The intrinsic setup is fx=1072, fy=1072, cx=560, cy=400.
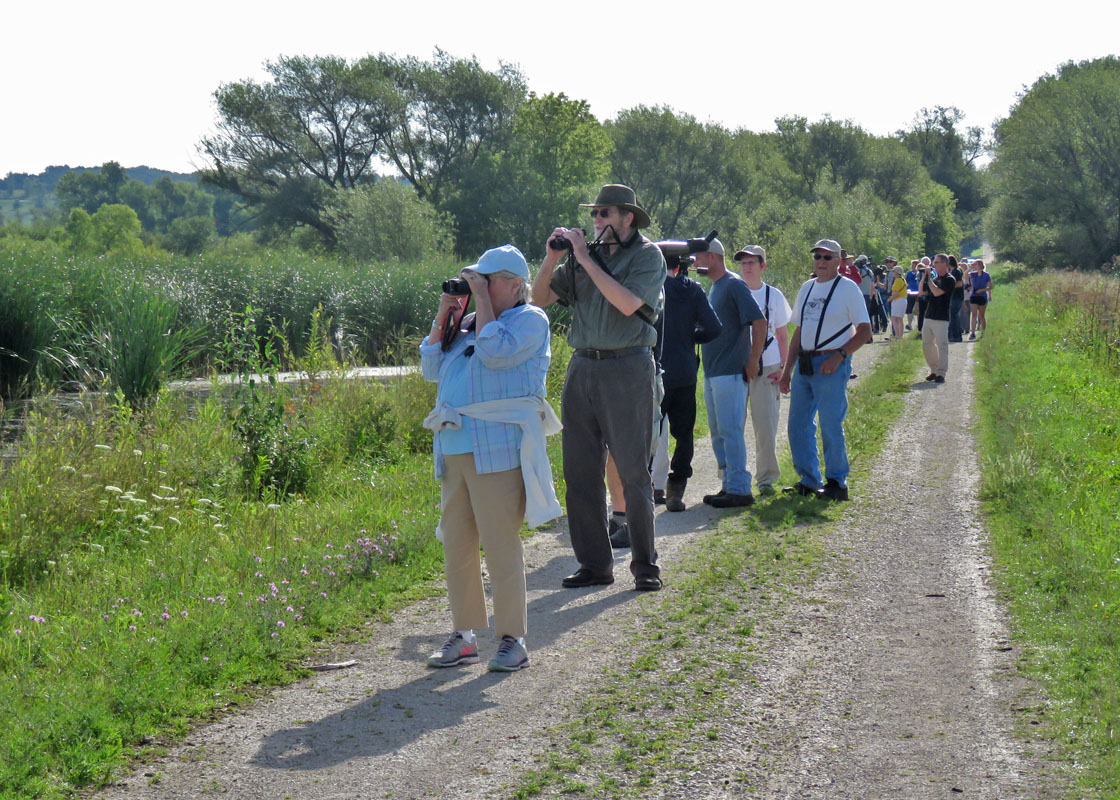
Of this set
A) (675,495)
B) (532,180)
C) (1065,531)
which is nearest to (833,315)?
(675,495)

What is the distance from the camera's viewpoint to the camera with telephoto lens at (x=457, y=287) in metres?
4.85

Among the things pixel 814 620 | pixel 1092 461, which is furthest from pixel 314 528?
pixel 1092 461

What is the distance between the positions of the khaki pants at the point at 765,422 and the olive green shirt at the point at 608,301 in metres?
3.31

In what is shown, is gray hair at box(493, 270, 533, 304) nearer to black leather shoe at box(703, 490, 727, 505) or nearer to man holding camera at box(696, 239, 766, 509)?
man holding camera at box(696, 239, 766, 509)

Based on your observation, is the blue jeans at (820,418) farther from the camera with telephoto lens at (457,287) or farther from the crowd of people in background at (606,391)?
the camera with telephoto lens at (457,287)

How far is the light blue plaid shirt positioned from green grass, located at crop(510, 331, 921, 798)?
112cm

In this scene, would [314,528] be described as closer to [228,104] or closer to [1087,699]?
[1087,699]

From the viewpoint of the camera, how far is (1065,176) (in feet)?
208

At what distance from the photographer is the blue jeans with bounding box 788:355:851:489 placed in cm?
877

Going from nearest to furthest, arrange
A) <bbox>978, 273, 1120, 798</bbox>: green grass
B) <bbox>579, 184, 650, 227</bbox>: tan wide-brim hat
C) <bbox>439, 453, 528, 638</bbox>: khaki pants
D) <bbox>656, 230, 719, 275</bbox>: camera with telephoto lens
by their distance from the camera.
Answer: <bbox>978, 273, 1120, 798</bbox>: green grass → <bbox>439, 453, 528, 638</bbox>: khaki pants → <bbox>579, 184, 650, 227</bbox>: tan wide-brim hat → <bbox>656, 230, 719, 275</bbox>: camera with telephoto lens

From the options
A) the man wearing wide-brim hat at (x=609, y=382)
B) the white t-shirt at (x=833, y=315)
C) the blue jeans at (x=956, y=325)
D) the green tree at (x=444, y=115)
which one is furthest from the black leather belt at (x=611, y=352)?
the green tree at (x=444, y=115)

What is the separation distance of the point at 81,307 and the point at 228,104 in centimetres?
5075

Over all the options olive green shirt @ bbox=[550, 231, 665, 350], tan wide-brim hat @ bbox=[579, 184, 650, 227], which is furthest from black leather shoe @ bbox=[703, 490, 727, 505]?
tan wide-brim hat @ bbox=[579, 184, 650, 227]

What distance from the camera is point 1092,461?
31.4ft
